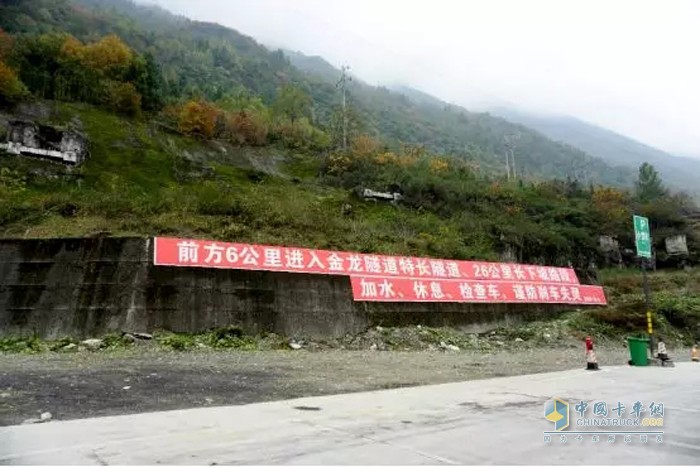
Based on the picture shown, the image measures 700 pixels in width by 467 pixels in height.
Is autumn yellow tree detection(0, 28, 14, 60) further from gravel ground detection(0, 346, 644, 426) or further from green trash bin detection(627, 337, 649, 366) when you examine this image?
green trash bin detection(627, 337, 649, 366)

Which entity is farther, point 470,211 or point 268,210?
point 470,211

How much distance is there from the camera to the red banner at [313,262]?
13.9 meters

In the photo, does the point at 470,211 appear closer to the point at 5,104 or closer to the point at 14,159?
the point at 14,159

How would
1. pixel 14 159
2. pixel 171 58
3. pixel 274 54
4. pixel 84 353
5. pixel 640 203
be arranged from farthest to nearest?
pixel 274 54
pixel 171 58
pixel 640 203
pixel 14 159
pixel 84 353

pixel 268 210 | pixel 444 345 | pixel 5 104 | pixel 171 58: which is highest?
pixel 171 58

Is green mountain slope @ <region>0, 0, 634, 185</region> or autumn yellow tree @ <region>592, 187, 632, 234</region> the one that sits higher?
green mountain slope @ <region>0, 0, 634, 185</region>

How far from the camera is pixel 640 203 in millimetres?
54781

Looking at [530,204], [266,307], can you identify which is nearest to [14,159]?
[266,307]

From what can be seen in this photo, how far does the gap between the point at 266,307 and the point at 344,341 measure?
2.55 metres

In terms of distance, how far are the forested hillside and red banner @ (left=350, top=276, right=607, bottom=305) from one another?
3556 mm

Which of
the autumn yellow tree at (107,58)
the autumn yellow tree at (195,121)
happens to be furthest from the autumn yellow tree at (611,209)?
the autumn yellow tree at (107,58)

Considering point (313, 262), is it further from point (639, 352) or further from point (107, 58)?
point (107, 58)

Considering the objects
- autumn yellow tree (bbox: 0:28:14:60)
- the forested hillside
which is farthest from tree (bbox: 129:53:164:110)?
autumn yellow tree (bbox: 0:28:14:60)

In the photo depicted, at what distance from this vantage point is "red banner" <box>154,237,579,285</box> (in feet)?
45.6
